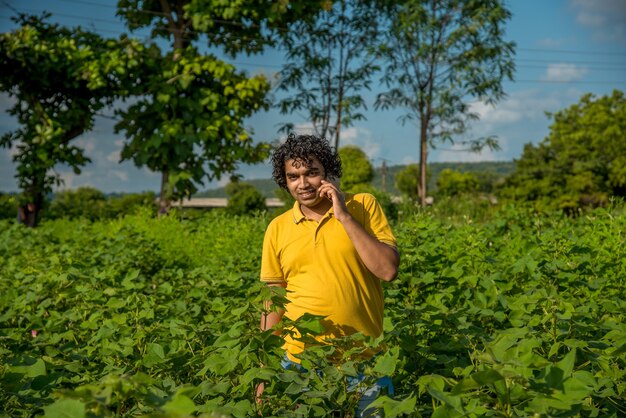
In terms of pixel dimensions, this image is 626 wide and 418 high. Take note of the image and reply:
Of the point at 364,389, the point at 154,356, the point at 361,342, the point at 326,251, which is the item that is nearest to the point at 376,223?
the point at 326,251

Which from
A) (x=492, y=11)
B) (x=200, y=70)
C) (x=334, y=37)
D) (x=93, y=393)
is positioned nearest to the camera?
(x=93, y=393)

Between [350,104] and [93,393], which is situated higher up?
[350,104]

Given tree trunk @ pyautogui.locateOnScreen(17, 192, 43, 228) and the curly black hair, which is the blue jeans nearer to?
the curly black hair

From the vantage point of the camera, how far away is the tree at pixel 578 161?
33.8 metres

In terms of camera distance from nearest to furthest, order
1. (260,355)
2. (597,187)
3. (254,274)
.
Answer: (260,355) < (254,274) < (597,187)

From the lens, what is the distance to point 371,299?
276 centimetres

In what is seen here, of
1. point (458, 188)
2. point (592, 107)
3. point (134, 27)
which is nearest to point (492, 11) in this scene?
point (134, 27)

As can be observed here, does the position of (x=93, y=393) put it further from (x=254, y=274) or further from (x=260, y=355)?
(x=254, y=274)

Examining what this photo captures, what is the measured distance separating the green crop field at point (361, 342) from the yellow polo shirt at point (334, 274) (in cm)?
17

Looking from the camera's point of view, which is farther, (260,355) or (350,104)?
(350,104)

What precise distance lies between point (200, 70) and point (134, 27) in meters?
3.40

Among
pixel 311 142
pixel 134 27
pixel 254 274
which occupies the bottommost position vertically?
pixel 254 274

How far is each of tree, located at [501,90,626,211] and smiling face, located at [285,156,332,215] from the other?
1195 inches

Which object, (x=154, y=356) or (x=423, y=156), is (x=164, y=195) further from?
(x=154, y=356)
